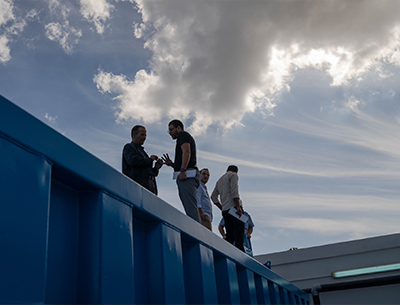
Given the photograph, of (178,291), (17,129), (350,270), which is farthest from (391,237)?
(17,129)

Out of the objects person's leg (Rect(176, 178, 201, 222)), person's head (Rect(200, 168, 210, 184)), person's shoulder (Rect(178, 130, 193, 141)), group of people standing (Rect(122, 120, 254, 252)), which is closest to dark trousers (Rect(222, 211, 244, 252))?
person's head (Rect(200, 168, 210, 184))

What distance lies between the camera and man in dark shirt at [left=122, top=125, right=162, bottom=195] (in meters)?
4.44

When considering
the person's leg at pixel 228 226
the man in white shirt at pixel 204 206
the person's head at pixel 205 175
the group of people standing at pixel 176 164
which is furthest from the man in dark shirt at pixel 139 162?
the person's head at pixel 205 175

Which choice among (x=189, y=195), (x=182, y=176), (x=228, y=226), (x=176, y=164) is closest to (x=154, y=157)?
(x=176, y=164)

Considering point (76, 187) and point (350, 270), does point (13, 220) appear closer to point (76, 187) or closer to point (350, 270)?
point (76, 187)

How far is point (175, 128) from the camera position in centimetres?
501

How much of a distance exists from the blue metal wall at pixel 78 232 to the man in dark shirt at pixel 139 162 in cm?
211

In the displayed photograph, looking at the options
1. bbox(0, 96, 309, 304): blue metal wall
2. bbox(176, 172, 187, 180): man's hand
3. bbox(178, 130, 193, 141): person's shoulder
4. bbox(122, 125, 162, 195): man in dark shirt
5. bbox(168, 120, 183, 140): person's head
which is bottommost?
bbox(0, 96, 309, 304): blue metal wall

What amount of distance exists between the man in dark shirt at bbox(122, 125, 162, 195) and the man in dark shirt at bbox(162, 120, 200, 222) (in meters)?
0.30

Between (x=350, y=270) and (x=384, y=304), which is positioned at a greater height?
(x=350, y=270)

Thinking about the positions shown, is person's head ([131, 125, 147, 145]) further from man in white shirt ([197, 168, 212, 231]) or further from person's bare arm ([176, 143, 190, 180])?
man in white shirt ([197, 168, 212, 231])

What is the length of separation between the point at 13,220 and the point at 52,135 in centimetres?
35

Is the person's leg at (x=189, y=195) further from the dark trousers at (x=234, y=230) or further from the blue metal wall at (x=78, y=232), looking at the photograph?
the blue metal wall at (x=78, y=232)

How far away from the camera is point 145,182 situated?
447 centimetres
